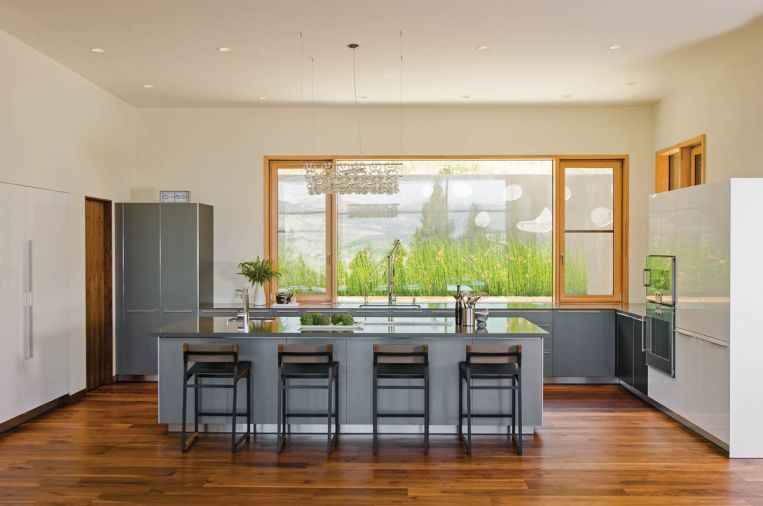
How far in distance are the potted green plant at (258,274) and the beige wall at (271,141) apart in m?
0.44

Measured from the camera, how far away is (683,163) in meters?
7.21

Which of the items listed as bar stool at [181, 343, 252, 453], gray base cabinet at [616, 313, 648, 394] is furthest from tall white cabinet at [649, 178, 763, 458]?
bar stool at [181, 343, 252, 453]

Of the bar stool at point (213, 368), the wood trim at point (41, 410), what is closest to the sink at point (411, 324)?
the bar stool at point (213, 368)

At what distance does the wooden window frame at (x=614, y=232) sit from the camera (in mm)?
8055

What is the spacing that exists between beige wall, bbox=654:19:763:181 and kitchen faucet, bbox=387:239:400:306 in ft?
11.4

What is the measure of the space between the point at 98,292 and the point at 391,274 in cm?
336

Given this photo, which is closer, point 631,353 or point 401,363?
point 401,363

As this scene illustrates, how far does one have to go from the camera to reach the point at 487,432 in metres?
5.37

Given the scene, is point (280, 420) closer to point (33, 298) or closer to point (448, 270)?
point (33, 298)

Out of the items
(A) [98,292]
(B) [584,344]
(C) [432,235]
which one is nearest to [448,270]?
(C) [432,235]

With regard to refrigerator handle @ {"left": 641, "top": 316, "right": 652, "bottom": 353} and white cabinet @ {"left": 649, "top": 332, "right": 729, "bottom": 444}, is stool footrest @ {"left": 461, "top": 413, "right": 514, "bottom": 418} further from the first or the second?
refrigerator handle @ {"left": 641, "top": 316, "right": 652, "bottom": 353}

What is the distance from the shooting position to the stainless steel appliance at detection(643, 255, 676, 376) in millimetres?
5688

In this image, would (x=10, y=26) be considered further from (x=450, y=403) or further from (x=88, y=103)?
(x=450, y=403)

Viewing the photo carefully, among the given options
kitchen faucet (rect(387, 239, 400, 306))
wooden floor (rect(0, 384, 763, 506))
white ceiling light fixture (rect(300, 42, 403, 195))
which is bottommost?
wooden floor (rect(0, 384, 763, 506))
